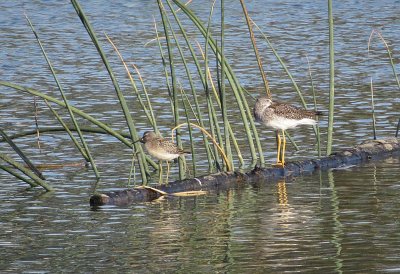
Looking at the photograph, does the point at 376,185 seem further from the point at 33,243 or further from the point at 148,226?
the point at 33,243

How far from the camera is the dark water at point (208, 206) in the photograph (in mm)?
8945

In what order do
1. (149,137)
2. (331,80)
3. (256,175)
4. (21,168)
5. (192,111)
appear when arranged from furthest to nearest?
(192,111) < (331,80) < (256,175) < (149,137) < (21,168)

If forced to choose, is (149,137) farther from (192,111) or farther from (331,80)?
(331,80)

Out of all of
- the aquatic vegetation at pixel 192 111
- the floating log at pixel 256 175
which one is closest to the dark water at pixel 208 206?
the floating log at pixel 256 175

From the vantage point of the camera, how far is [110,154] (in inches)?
566

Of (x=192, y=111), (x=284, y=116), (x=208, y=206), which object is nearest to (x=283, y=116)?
(x=284, y=116)

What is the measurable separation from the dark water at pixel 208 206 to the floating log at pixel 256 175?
0.16 metres

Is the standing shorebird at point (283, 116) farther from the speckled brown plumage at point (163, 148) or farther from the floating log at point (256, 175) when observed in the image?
the speckled brown plumage at point (163, 148)

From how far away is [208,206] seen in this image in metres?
11.2

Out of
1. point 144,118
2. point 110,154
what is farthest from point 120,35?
point 110,154

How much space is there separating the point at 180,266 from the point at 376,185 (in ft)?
12.7

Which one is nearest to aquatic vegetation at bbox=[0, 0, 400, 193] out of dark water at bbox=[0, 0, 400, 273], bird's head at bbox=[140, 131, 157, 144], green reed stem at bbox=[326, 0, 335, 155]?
green reed stem at bbox=[326, 0, 335, 155]

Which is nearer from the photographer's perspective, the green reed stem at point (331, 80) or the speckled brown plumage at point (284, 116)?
the green reed stem at point (331, 80)

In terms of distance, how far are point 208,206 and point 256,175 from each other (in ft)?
4.56
